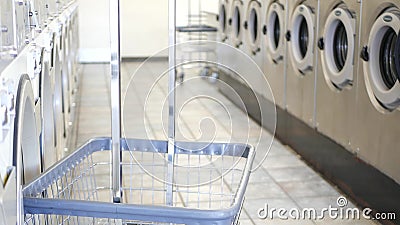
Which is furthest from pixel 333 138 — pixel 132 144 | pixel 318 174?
pixel 132 144

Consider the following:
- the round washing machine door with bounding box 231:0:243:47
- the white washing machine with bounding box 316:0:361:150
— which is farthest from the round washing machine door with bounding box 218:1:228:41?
the white washing machine with bounding box 316:0:361:150

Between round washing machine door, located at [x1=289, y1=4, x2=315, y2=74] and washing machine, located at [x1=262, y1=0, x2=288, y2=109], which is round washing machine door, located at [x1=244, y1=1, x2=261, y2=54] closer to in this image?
washing machine, located at [x1=262, y1=0, x2=288, y2=109]

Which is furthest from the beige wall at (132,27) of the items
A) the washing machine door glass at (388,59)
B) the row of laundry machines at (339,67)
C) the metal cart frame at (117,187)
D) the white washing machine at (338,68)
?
the metal cart frame at (117,187)

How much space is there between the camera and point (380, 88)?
2516 mm

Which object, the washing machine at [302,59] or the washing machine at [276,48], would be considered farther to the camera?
the washing machine at [276,48]

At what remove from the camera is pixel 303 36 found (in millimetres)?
3652

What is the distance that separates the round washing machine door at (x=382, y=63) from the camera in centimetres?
240

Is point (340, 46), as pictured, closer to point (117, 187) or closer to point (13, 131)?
point (117, 187)

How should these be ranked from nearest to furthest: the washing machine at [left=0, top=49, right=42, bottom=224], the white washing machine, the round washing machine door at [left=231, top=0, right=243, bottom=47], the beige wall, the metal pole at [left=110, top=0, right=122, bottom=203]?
1. the washing machine at [left=0, top=49, right=42, bottom=224]
2. the metal pole at [left=110, top=0, right=122, bottom=203]
3. the white washing machine
4. the round washing machine door at [left=231, top=0, right=243, bottom=47]
5. the beige wall

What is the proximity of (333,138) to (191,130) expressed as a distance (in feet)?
4.91

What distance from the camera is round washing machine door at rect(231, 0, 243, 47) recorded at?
4.96 meters

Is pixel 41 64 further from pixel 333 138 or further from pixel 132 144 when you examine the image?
pixel 333 138

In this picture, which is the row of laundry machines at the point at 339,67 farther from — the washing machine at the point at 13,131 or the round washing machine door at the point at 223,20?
the washing machine at the point at 13,131

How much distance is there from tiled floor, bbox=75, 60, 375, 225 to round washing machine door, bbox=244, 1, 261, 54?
2.04 feet
